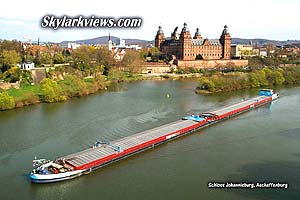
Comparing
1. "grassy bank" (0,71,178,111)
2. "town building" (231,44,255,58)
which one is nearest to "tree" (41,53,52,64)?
"grassy bank" (0,71,178,111)

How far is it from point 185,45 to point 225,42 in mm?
8931

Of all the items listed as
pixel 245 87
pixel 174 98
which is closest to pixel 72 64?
pixel 174 98

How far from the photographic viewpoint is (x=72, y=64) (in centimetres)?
3825

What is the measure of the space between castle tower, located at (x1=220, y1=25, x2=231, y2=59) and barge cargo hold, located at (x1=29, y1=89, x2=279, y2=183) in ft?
139

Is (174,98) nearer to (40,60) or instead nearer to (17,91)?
(17,91)

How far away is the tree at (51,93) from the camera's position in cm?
2600

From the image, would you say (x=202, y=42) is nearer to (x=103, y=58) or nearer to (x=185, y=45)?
(x=185, y=45)

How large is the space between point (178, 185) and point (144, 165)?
223cm

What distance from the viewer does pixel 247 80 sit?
36.6 m

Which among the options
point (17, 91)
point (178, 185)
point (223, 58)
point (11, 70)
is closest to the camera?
point (178, 185)

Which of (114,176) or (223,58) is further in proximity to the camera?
(223,58)

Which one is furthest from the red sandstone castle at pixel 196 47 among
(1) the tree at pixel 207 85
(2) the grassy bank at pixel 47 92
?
(2) the grassy bank at pixel 47 92

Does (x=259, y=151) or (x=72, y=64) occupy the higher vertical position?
(x=72, y=64)

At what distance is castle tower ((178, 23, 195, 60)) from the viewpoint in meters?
56.6
